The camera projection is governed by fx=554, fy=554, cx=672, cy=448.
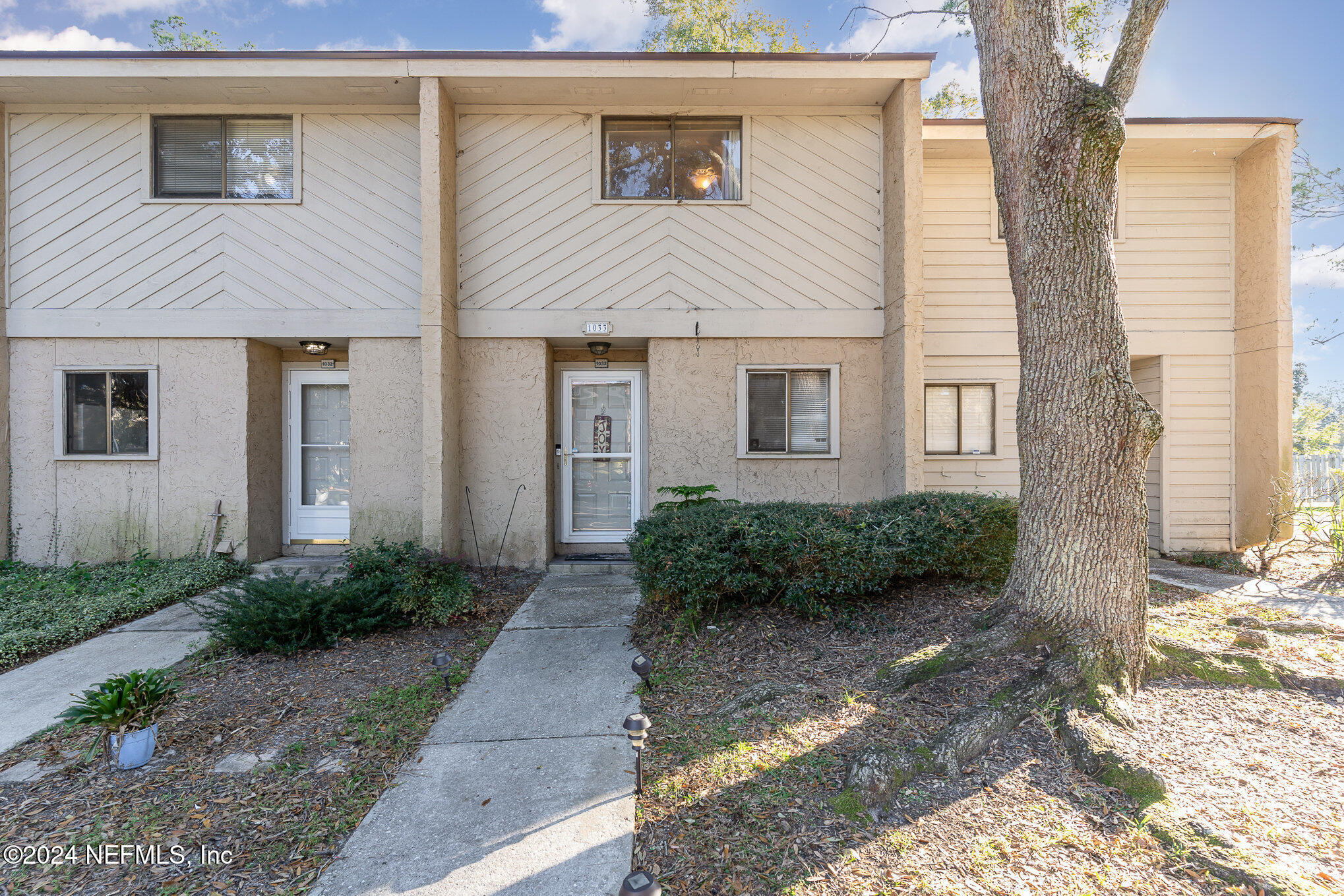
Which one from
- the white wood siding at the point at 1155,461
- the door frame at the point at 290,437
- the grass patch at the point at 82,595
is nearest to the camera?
the grass patch at the point at 82,595

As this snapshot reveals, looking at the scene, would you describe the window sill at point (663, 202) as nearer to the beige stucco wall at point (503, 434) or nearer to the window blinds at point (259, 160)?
the beige stucco wall at point (503, 434)

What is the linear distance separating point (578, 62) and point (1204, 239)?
311 inches

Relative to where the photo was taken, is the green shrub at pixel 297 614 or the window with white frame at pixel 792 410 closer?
the green shrub at pixel 297 614

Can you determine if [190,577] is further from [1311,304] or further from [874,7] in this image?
[1311,304]

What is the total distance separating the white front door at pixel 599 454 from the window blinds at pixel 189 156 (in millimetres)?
4495

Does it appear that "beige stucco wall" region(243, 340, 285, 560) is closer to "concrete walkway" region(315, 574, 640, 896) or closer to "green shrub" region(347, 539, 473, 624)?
"green shrub" region(347, 539, 473, 624)

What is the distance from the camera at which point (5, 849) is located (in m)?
2.11

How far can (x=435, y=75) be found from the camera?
18.7ft

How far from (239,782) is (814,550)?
329 centimetres

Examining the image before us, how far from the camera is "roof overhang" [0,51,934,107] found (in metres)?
5.64

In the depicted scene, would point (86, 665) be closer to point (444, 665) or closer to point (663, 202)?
point (444, 665)

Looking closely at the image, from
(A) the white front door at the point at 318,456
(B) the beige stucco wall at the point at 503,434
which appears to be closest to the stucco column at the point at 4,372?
(A) the white front door at the point at 318,456

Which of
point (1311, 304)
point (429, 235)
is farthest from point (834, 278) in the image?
point (1311, 304)

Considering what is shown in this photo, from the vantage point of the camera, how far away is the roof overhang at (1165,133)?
646 centimetres
